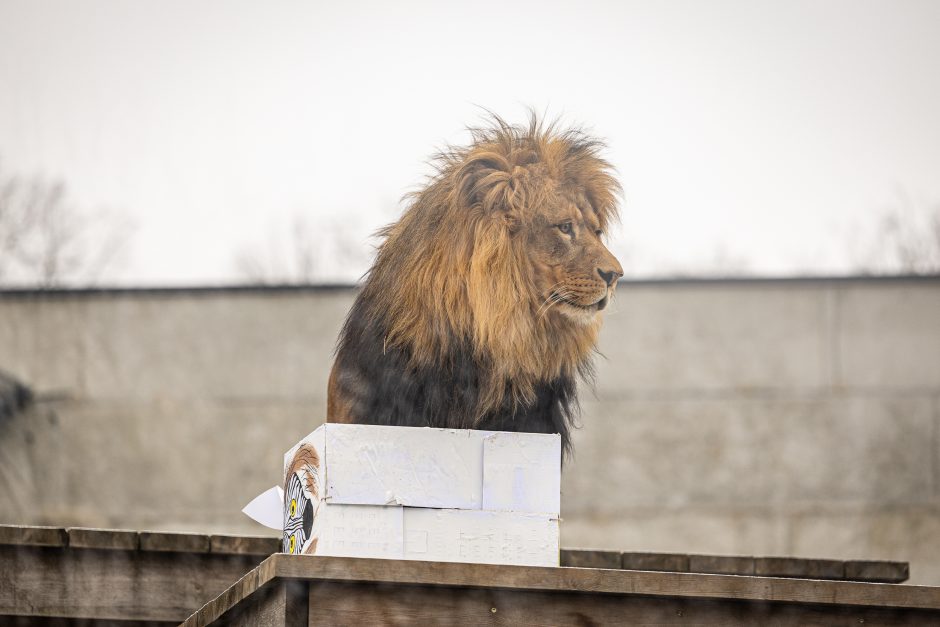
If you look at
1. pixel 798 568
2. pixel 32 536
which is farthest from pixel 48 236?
pixel 798 568

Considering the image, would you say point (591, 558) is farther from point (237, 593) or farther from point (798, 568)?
point (237, 593)

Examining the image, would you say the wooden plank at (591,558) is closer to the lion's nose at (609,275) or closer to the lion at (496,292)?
the lion at (496,292)

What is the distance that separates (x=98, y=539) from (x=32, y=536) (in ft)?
0.45

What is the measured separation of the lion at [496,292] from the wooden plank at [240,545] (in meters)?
0.87

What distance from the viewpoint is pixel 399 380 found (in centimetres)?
204

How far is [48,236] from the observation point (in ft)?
21.5

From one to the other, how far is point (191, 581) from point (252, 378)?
14.9 feet

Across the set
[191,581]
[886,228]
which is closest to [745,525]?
[886,228]

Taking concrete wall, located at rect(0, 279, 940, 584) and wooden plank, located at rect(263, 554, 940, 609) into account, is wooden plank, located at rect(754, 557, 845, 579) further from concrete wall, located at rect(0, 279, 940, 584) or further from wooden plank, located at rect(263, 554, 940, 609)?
concrete wall, located at rect(0, 279, 940, 584)

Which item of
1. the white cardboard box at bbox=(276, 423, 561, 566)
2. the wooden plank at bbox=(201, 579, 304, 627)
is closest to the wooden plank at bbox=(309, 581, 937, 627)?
the wooden plank at bbox=(201, 579, 304, 627)

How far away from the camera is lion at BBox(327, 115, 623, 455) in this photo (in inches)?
77.9

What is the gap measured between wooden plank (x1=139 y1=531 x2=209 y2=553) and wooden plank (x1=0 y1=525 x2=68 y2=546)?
6.7 inches

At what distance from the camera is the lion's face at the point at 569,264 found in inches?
77.2

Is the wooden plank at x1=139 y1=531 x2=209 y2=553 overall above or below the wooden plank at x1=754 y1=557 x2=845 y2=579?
above
